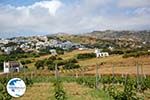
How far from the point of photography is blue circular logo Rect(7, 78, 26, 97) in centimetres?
1306

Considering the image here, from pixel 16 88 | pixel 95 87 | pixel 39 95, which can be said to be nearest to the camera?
pixel 16 88

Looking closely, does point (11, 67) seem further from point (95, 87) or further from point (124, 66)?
point (95, 87)

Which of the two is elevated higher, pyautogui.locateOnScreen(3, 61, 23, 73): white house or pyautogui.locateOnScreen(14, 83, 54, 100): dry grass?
pyautogui.locateOnScreen(14, 83, 54, 100): dry grass

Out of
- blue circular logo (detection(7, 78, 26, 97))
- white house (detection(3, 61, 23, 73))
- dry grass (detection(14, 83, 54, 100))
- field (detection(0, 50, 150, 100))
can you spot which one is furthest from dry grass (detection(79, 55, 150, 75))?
blue circular logo (detection(7, 78, 26, 97))

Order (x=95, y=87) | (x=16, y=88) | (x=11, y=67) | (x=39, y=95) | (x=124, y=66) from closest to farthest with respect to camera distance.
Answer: (x=16, y=88), (x=39, y=95), (x=95, y=87), (x=124, y=66), (x=11, y=67)

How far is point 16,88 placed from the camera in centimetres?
1321

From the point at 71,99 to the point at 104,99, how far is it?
6.39ft

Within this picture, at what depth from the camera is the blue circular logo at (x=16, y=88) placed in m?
13.1

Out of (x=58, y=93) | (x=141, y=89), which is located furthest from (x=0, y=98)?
(x=141, y=89)

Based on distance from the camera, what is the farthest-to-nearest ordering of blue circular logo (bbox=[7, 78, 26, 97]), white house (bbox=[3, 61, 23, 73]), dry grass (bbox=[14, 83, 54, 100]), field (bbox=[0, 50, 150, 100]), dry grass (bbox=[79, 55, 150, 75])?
1. white house (bbox=[3, 61, 23, 73])
2. dry grass (bbox=[79, 55, 150, 75])
3. dry grass (bbox=[14, 83, 54, 100])
4. field (bbox=[0, 50, 150, 100])
5. blue circular logo (bbox=[7, 78, 26, 97])

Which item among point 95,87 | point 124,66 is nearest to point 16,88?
point 95,87

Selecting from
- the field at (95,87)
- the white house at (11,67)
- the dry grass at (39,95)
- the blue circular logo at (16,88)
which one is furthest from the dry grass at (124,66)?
the blue circular logo at (16,88)

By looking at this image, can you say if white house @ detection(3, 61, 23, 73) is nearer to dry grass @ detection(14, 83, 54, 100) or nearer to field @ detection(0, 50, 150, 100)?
field @ detection(0, 50, 150, 100)

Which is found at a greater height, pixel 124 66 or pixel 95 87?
pixel 95 87
